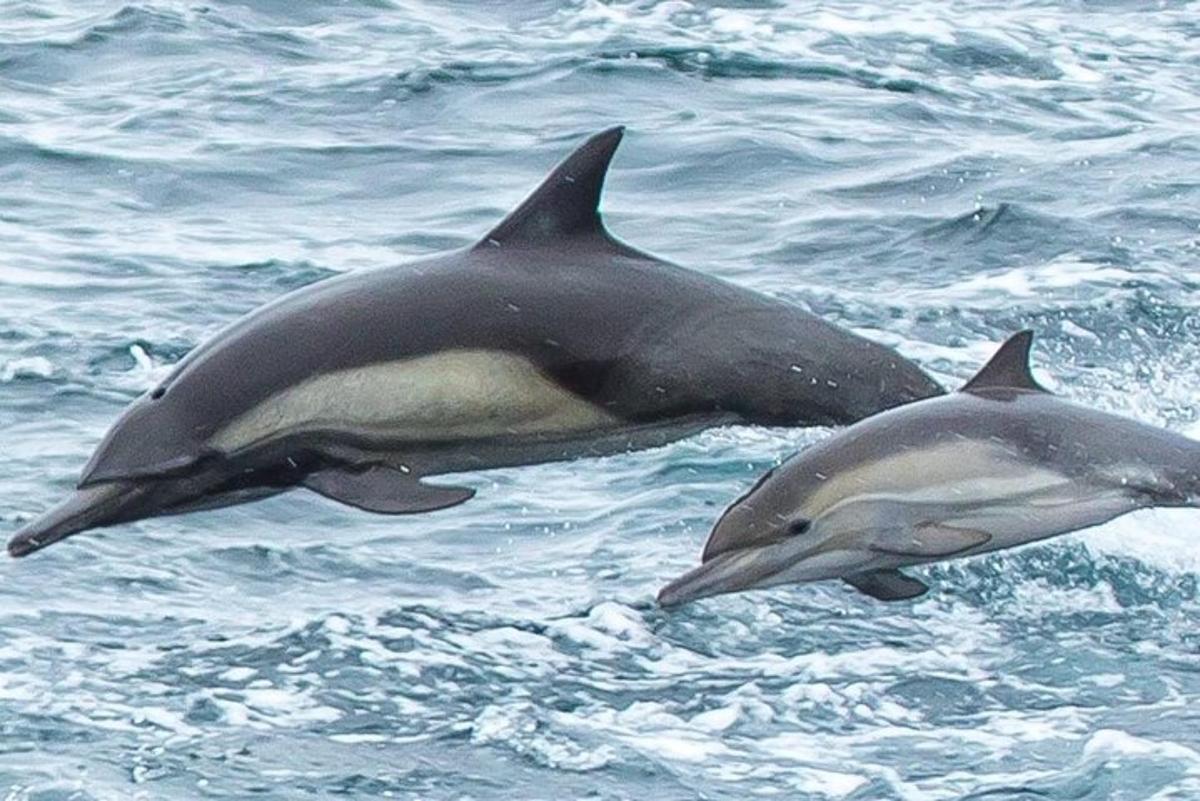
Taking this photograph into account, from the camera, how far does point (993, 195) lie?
14.8 m

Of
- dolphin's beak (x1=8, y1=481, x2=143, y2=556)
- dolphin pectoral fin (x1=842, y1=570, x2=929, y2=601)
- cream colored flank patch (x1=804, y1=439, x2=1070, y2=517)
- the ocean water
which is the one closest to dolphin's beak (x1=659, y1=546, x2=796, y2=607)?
cream colored flank patch (x1=804, y1=439, x2=1070, y2=517)

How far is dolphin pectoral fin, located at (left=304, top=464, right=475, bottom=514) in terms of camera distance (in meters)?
6.19

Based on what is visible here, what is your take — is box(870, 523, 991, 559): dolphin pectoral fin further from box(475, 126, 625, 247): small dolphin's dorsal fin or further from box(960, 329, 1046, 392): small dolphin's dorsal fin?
box(475, 126, 625, 247): small dolphin's dorsal fin

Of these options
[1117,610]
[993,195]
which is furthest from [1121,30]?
[1117,610]

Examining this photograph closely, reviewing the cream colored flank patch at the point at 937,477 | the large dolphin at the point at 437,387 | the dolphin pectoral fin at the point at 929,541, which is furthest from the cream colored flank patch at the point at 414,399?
the dolphin pectoral fin at the point at 929,541

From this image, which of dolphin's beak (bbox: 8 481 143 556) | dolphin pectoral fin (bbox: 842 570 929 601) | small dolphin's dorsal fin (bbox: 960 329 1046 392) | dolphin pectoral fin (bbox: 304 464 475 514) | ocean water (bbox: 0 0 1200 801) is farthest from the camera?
ocean water (bbox: 0 0 1200 801)

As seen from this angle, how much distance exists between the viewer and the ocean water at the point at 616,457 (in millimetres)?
7805

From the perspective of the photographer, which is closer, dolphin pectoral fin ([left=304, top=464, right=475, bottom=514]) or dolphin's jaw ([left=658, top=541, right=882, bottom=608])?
dolphin pectoral fin ([left=304, top=464, right=475, bottom=514])

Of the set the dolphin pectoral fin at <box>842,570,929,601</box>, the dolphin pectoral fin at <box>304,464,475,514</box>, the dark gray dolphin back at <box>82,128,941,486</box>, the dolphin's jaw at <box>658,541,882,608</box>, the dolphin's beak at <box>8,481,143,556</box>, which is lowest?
the dolphin pectoral fin at <box>842,570,929,601</box>

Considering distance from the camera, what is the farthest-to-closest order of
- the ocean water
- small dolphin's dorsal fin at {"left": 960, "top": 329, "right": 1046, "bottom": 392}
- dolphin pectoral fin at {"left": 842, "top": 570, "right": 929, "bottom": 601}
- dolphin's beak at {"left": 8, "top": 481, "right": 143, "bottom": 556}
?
the ocean water < small dolphin's dorsal fin at {"left": 960, "top": 329, "right": 1046, "bottom": 392} < dolphin pectoral fin at {"left": 842, "top": 570, "right": 929, "bottom": 601} < dolphin's beak at {"left": 8, "top": 481, "right": 143, "bottom": 556}

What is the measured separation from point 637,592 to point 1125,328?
12.4 ft

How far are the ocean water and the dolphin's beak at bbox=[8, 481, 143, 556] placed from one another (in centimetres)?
120

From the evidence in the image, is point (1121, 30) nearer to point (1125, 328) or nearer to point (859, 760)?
point (1125, 328)

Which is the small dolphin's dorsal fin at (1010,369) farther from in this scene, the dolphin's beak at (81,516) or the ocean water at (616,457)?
the dolphin's beak at (81,516)
